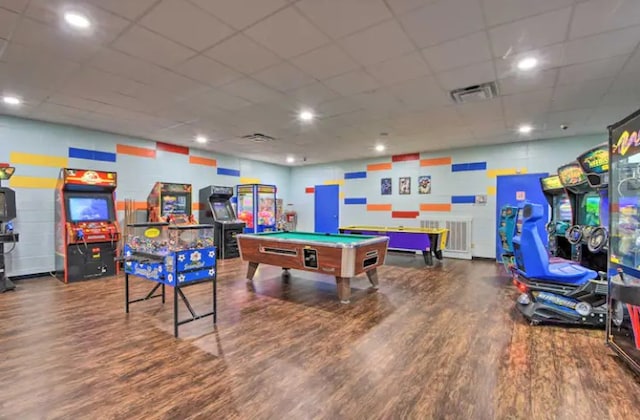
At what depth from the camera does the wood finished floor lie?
1912 mm

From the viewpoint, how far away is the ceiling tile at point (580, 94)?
372 centimetres

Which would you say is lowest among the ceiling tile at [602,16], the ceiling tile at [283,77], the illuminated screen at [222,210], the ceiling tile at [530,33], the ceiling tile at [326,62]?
the illuminated screen at [222,210]

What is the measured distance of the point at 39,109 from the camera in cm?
470

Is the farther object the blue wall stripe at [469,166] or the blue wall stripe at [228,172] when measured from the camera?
the blue wall stripe at [228,172]

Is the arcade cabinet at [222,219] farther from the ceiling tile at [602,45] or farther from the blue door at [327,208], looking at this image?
the ceiling tile at [602,45]

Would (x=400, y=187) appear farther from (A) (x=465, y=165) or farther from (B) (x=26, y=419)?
(B) (x=26, y=419)

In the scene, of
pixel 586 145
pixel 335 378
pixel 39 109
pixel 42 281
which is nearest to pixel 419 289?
pixel 335 378

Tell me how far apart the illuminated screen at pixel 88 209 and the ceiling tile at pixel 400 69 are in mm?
5003

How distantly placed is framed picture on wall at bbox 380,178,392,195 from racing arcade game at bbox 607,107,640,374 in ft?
20.0

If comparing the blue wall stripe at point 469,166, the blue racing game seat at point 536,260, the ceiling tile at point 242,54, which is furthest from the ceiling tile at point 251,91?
the blue wall stripe at point 469,166

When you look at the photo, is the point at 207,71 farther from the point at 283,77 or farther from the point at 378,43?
the point at 378,43

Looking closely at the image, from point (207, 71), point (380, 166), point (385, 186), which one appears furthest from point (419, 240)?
point (207, 71)

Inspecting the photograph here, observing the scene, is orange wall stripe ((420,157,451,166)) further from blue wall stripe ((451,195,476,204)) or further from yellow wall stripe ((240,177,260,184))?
yellow wall stripe ((240,177,260,184))

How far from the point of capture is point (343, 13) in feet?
7.86
